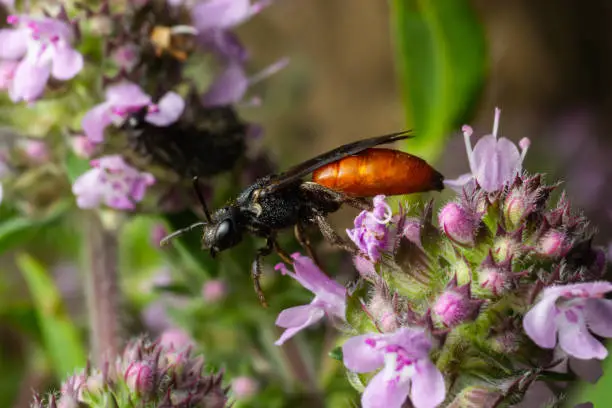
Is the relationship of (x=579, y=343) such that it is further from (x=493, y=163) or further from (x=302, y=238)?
(x=302, y=238)

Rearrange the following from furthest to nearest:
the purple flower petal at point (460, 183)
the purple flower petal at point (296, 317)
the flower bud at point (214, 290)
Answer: the flower bud at point (214, 290)
the purple flower petal at point (460, 183)
the purple flower petal at point (296, 317)

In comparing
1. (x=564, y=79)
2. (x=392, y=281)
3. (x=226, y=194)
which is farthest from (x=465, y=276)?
(x=564, y=79)

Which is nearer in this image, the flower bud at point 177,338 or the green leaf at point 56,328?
the flower bud at point 177,338

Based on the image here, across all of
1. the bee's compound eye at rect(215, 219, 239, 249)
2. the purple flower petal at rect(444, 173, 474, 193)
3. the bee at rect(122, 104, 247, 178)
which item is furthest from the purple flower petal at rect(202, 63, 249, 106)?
the purple flower petal at rect(444, 173, 474, 193)

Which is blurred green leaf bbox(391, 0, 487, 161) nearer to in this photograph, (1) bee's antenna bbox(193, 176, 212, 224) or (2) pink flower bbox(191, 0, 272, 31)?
(2) pink flower bbox(191, 0, 272, 31)

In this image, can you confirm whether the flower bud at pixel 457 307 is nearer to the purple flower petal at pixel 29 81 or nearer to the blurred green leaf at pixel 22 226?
the purple flower petal at pixel 29 81

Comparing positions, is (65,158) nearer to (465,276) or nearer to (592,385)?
(465,276)

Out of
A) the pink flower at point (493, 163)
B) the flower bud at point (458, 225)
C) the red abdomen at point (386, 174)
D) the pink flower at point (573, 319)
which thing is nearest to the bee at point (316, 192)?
the red abdomen at point (386, 174)
